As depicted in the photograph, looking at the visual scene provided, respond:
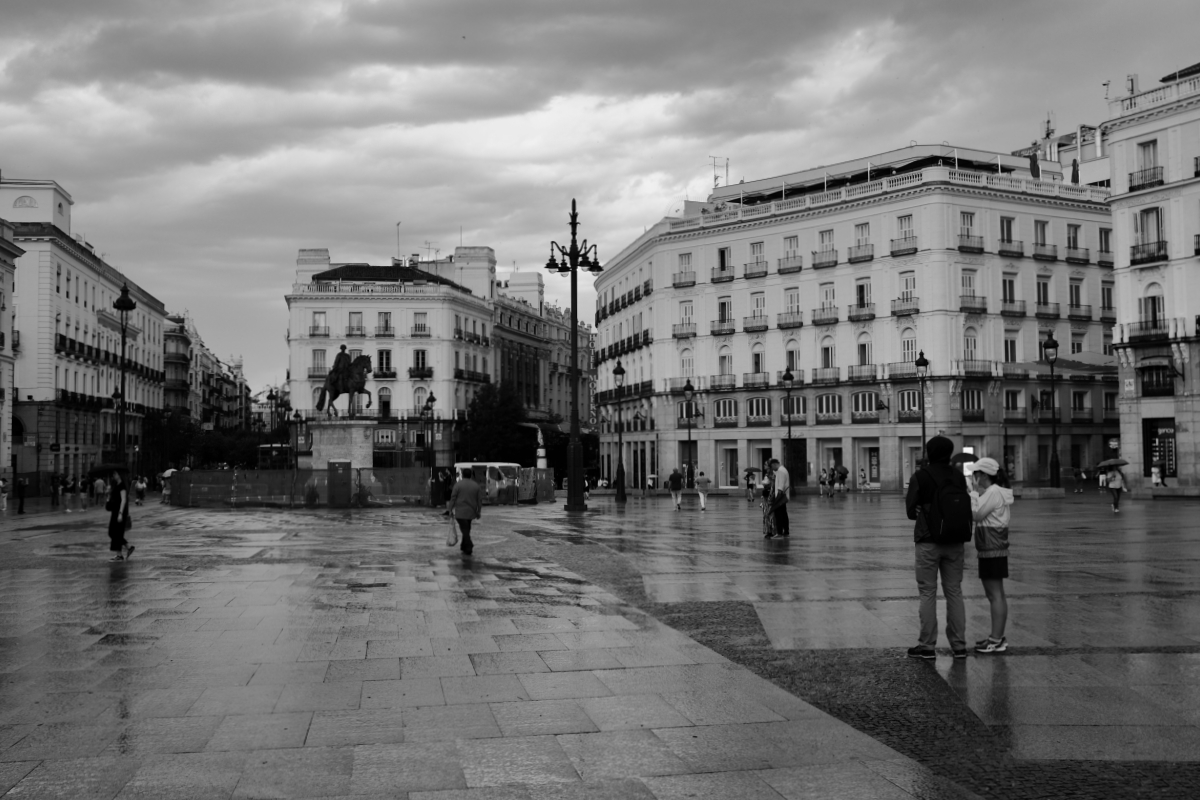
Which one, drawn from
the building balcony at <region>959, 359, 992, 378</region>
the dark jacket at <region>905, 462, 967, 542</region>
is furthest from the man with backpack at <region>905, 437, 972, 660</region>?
the building balcony at <region>959, 359, 992, 378</region>

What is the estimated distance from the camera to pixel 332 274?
96625mm

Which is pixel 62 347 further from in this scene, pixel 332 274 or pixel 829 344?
pixel 829 344

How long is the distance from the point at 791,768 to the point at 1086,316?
63.7 m

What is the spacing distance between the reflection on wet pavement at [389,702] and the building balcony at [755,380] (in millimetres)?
53890

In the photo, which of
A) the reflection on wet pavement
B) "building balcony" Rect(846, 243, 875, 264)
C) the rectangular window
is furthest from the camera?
"building balcony" Rect(846, 243, 875, 264)

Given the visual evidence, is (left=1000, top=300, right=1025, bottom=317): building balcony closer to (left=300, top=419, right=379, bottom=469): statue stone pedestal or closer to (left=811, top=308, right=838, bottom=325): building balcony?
(left=811, top=308, right=838, bottom=325): building balcony

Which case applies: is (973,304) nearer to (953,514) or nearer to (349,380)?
(349,380)

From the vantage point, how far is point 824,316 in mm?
65188

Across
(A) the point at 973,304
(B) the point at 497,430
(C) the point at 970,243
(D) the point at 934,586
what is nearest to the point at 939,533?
Result: (D) the point at 934,586

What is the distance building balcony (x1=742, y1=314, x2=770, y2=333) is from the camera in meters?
67.7

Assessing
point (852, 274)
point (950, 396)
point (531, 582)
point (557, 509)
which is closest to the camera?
point (531, 582)

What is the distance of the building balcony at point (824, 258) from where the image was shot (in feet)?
213

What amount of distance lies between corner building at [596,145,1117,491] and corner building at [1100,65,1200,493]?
506 inches

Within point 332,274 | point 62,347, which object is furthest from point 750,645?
point 332,274
